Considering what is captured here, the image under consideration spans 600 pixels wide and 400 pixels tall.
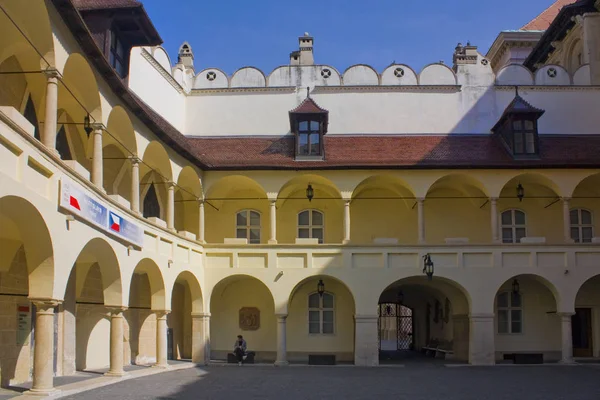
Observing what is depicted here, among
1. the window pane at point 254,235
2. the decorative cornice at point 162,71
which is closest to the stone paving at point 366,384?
the window pane at point 254,235

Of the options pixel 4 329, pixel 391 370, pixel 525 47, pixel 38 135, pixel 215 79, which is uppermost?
pixel 525 47

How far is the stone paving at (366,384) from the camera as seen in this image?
1677 cm

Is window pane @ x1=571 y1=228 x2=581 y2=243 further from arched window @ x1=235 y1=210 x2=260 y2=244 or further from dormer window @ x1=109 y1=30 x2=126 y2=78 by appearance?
dormer window @ x1=109 y1=30 x2=126 y2=78

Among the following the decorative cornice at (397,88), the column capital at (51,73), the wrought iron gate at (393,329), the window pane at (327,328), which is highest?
the decorative cornice at (397,88)

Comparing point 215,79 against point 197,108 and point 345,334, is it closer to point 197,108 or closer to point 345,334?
point 197,108

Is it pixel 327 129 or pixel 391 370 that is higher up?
pixel 327 129

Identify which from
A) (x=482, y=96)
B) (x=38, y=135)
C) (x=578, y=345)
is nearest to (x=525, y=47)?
(x=482, y=96)

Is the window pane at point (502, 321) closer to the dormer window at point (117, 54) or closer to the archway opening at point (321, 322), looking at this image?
the archway opening at point (321, 322)

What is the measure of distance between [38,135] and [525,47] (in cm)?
3129

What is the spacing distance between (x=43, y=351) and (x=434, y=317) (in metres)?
20.9

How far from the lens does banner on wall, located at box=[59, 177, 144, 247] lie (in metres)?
15.2

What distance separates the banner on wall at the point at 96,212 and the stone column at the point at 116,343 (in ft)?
6.23

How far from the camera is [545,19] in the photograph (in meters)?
44.8

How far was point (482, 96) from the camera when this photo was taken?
30719mm
